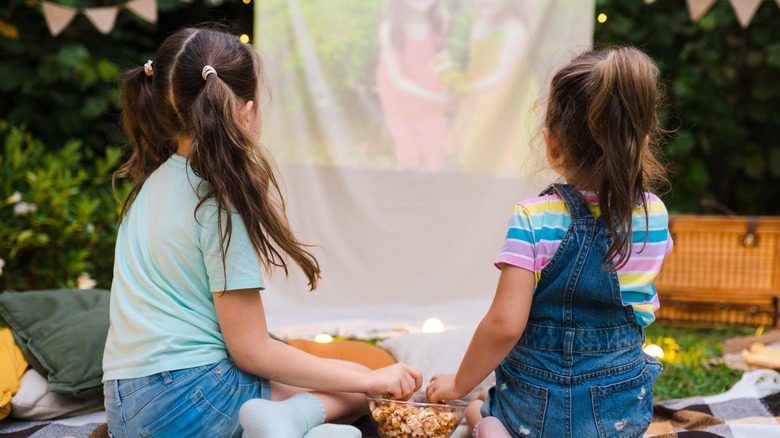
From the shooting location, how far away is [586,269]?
1228 mm

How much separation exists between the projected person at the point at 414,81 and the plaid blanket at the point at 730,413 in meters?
1.57

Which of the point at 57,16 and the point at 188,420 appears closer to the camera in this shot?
A: the point at 188,420

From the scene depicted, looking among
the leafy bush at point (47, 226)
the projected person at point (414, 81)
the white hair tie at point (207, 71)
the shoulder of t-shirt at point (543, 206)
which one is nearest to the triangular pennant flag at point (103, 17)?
the leafy bush at point (47, 226)

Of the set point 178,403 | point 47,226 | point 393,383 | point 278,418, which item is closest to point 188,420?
point 178,403

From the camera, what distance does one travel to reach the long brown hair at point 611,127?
1.19 metres

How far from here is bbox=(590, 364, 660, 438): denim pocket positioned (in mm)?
1242

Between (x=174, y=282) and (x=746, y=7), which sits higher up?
(x=746, y=7)

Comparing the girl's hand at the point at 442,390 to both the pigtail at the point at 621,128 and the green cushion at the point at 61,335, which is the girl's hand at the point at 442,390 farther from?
the green cushion at the point at 61,335

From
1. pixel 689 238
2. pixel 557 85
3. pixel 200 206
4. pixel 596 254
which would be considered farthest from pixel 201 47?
pixel 689 238

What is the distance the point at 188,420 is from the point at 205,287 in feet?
0.74

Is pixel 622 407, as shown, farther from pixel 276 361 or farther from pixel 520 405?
pixel 276 361

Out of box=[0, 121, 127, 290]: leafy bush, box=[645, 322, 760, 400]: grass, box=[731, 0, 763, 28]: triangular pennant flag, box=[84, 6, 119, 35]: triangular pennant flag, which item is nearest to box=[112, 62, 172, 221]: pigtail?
box=[0, 121, 127, 290]: leafy bush

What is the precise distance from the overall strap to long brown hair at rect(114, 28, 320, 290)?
0.46 metres

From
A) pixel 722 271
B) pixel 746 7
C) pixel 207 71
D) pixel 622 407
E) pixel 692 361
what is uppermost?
pixel 746 7
